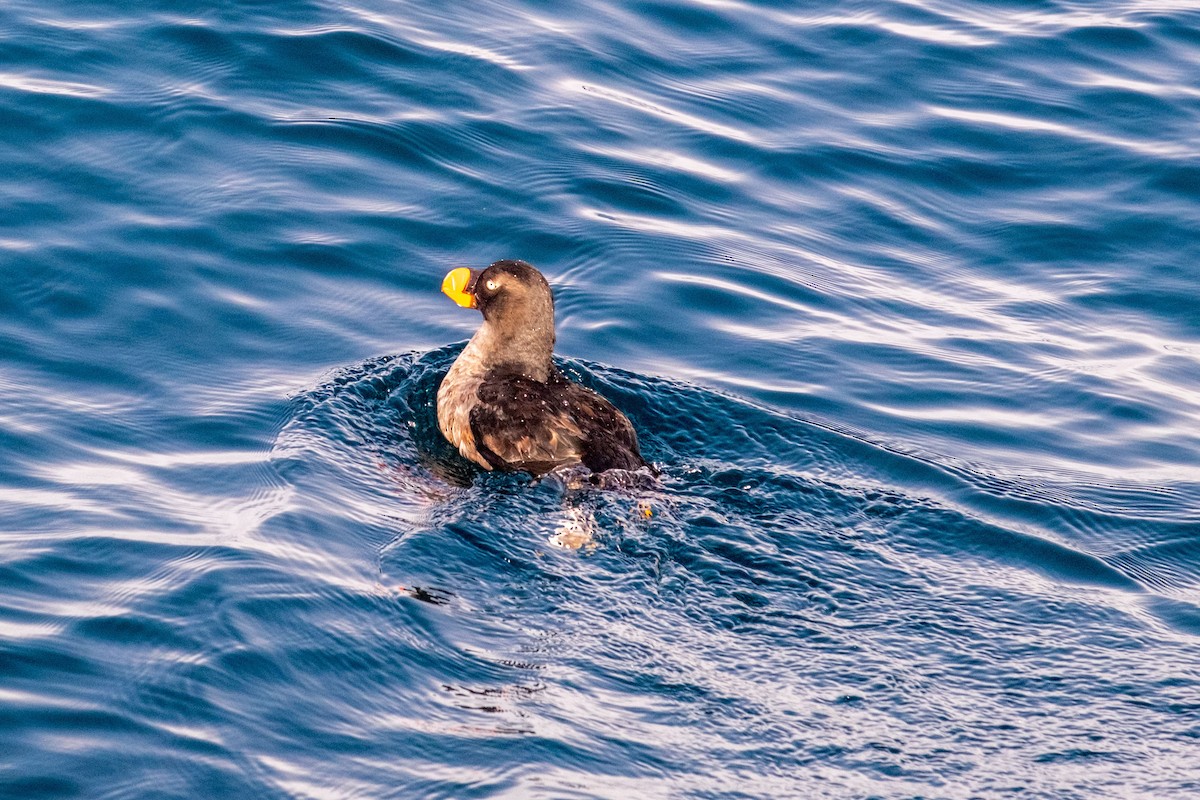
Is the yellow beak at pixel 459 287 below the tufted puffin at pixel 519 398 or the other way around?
the other way around

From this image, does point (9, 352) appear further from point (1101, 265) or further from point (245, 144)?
point (1101, 265)

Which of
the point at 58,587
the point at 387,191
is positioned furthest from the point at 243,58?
the point at 58,587

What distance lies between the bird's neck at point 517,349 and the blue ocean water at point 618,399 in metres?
0.43

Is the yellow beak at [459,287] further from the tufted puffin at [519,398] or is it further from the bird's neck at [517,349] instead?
the bird's neck at [517,349]

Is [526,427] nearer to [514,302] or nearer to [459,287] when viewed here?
[514,302]

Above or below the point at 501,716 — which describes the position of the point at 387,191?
above

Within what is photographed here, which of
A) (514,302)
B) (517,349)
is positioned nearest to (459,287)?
(514,302)

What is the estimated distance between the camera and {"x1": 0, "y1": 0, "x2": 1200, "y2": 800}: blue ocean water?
5238 millimetres

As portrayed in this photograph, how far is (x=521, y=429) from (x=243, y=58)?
467cm

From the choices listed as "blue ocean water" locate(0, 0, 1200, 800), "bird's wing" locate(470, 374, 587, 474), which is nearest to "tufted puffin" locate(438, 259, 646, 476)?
"bird's wing" locate(470, 374, 587, 474)

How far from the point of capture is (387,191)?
9.62 meters

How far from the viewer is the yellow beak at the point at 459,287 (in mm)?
7883

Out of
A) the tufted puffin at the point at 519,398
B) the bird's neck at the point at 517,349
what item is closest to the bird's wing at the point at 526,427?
the tufted puffin at the point at 519,398

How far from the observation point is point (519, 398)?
24.4 ft
